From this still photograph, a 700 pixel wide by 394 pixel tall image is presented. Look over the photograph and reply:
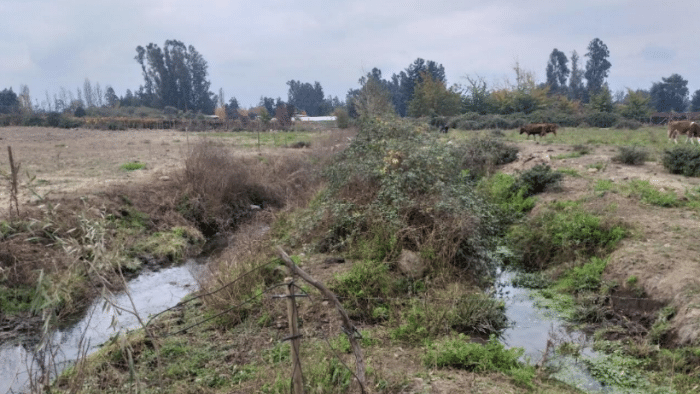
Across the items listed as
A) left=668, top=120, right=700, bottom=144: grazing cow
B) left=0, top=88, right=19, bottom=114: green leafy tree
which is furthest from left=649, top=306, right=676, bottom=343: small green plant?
left=0, top=88, right=19, bottom=114: green leafy tree

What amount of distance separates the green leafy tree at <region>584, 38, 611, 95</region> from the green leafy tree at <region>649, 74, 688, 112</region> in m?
11.5

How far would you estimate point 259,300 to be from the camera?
24.8 feet

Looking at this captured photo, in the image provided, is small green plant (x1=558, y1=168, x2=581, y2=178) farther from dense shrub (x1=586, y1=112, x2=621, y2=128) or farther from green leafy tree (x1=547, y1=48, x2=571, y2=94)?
green leafy tree (x1=547, y1=48, x2=571, y2=94)

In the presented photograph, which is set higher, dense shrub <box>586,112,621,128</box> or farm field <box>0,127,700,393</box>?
dense shrub <box>586,112,621,128</box>

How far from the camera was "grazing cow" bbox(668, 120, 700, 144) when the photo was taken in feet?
60.6

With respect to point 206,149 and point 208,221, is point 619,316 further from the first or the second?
point 206,149

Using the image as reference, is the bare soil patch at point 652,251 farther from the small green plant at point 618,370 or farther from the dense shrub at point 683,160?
the small green plant at point 618,370

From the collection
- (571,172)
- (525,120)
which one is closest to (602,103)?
(525,120)

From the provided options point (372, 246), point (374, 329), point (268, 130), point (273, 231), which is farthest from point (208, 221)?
point (268, 130)

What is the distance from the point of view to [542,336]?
296 inches

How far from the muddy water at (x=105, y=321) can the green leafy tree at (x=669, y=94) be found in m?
69.3

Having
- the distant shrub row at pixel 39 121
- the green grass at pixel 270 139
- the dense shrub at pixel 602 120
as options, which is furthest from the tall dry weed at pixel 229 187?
the distant shrub row at pixel 39 121

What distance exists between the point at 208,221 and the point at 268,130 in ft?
96.1

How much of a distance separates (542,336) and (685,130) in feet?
51.4
